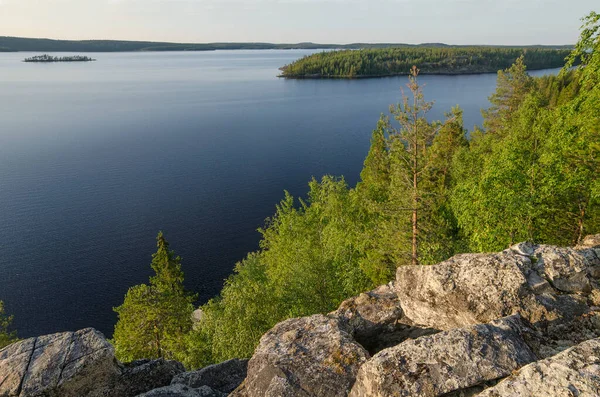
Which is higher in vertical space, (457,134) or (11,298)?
(457,134)

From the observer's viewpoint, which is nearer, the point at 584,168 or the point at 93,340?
the point at 93,340

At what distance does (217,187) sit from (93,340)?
6064 centimetres

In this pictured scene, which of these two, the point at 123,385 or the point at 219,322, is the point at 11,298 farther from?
the point at 123,385

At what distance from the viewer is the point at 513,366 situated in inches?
309

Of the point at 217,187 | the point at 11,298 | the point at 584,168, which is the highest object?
the point at 584,168

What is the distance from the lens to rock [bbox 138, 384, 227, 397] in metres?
11.5

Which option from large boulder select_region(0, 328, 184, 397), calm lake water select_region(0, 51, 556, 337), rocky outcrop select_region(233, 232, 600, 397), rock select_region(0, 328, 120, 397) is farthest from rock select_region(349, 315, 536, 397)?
calm lake water select_region(0, 51, 556, 337)

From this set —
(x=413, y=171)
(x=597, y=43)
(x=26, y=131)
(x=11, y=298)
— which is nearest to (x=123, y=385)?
(x=413, y=171)

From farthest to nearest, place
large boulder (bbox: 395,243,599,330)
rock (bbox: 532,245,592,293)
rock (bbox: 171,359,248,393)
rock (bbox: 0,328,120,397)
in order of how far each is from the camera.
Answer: rock (bbox: 171,359,248,393), rock (bbox: 0,328,120,397), rock (bbox: 532,245,592,293), large boulder (bbox: 395,243,599,330)

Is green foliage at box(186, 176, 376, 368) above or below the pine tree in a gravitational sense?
below

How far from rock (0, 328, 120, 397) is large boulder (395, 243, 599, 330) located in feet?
32.8

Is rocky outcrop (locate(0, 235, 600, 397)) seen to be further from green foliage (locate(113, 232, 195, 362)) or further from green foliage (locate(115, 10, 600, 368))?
green foliage (locate(113, 232, 195, 362))

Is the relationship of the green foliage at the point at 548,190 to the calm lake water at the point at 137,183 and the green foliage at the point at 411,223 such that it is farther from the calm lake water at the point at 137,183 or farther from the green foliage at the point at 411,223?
the calm lake water at the point at 137,183

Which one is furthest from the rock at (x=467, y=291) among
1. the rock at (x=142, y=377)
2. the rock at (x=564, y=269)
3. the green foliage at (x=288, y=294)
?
the green foliage at (x=288, y=294)
